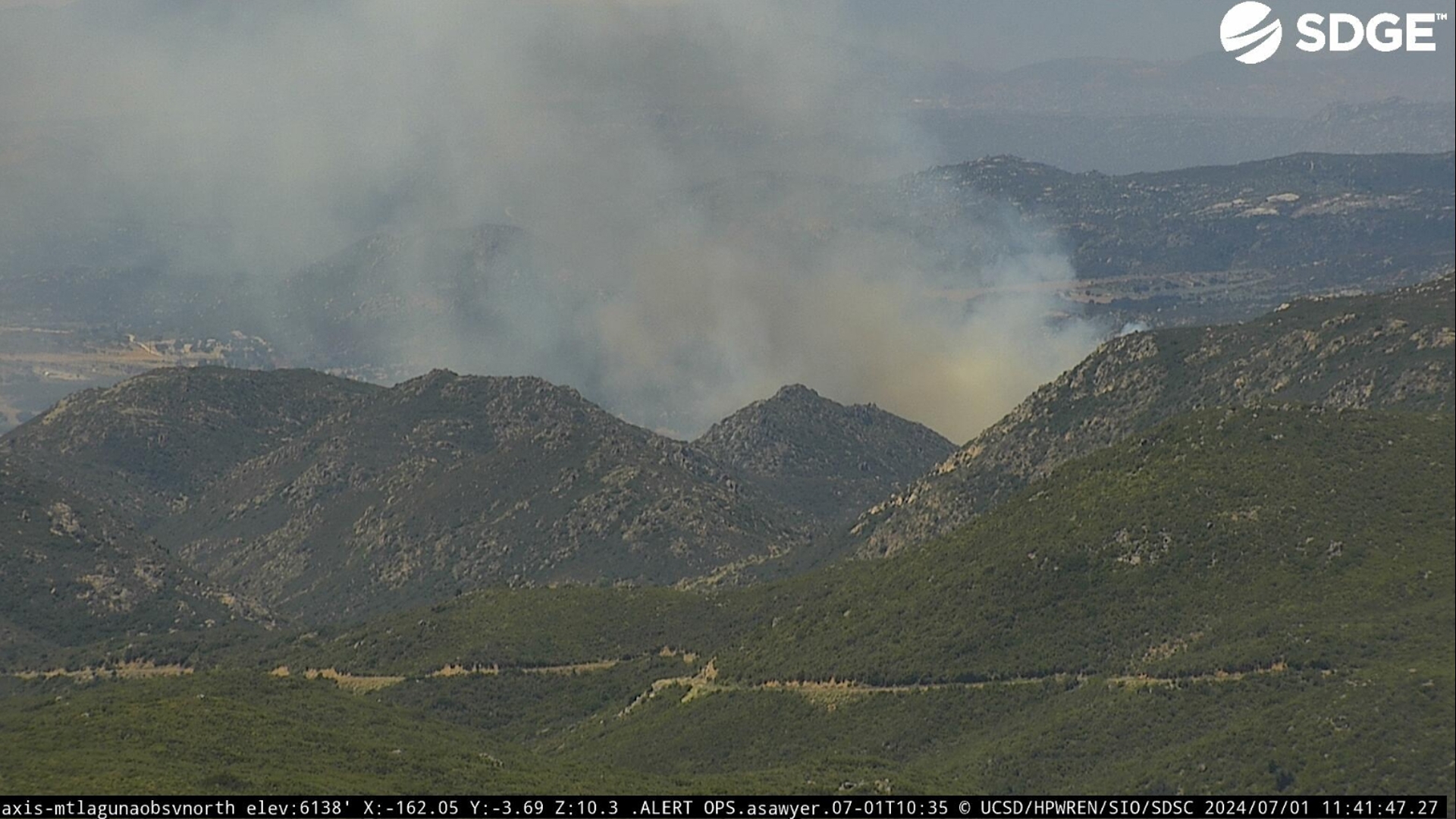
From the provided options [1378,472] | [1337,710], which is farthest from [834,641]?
[1337,710]

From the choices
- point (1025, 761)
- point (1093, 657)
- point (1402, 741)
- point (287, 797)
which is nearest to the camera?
point (1402, 741)

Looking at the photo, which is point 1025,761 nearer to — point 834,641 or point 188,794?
point 834,641

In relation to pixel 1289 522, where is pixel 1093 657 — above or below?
below

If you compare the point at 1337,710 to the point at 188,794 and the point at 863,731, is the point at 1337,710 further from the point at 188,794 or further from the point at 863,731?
the point at 188,794

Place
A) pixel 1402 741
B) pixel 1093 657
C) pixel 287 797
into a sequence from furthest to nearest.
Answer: pixel 1093 657, pixel 287 797, pixel 1402 741

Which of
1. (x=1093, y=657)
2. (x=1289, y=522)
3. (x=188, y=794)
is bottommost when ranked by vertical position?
(x=188, y=794)

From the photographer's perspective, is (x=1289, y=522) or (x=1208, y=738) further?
(x=1289, y=522)

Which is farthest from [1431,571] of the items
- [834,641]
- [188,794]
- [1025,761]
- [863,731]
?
[188,794]

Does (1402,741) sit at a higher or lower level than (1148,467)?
lower

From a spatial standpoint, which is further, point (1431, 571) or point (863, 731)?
Result: point (863, 731)
